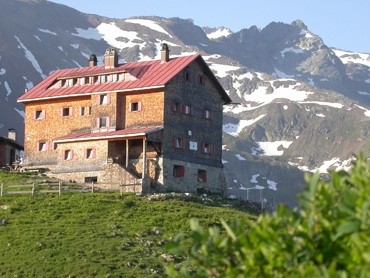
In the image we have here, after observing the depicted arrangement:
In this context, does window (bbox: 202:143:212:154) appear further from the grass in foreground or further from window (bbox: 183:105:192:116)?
the grass in foreground

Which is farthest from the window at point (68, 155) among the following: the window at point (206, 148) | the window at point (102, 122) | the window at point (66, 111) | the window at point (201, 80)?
the window at point (201, 80)

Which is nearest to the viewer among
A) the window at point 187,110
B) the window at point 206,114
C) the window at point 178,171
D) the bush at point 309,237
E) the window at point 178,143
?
the bush at point 309,237

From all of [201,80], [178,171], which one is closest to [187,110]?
[201,80]

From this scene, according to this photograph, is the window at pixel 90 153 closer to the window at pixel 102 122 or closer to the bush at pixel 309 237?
the window at pixel 102 122

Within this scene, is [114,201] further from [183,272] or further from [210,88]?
[183,272]

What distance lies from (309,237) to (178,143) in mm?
58092

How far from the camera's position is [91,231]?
51.8m

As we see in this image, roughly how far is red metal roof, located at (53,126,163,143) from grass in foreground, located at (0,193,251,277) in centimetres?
556

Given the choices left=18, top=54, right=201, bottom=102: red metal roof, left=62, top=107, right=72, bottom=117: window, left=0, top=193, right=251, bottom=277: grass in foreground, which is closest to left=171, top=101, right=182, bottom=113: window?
left=18, top=54, right=201, bottom=102: red metal roof

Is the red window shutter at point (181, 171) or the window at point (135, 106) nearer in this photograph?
the red window shutter at point (181, 171)

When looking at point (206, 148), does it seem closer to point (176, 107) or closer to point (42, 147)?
point (176, 107)

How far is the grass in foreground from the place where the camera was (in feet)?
148

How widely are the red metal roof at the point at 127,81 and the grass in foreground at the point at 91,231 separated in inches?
432

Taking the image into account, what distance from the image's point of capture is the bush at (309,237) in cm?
965
